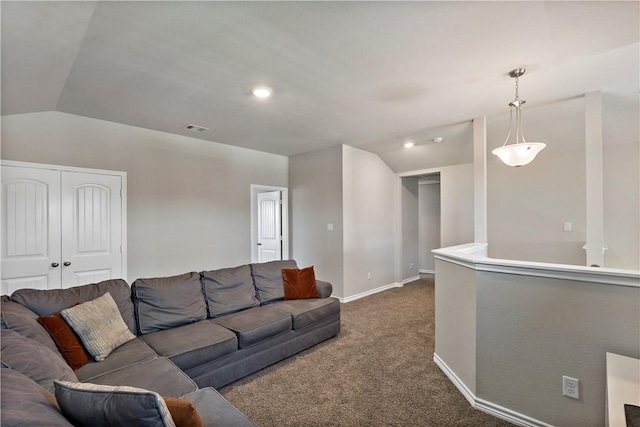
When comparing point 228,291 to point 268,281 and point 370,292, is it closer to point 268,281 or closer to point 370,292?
point 268,281

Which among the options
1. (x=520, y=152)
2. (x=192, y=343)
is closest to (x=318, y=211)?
(x=520, y=152)

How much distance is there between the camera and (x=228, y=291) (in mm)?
3021

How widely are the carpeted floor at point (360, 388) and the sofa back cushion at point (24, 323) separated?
4.06 feet

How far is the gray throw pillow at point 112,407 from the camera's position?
0.94 metres

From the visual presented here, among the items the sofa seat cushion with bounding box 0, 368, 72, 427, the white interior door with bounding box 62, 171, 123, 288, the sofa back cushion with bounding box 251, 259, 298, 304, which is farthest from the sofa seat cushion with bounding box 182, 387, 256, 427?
the white interior door with bounding box 62, 171, 123, 288

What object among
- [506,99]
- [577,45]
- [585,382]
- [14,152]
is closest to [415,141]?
[506,99]

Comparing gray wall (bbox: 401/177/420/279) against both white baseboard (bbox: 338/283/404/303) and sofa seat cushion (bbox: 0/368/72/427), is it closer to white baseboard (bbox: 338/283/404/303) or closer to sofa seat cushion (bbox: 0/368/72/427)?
white baseboard (bbox: 338/283/404/303)

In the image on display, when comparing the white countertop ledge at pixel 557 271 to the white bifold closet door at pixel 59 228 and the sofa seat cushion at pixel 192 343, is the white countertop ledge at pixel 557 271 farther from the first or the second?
the white bifold closet door at pixel 59 228

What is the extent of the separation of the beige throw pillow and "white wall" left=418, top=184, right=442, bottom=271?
6401 mm

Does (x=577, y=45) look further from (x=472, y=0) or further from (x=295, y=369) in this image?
(x=295, y=369)

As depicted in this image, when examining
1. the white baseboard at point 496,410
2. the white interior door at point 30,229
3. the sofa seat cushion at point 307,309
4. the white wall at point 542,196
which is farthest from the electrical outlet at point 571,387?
the white interior door at point 30,229

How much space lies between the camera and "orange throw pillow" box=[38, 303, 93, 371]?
1825 millimetres

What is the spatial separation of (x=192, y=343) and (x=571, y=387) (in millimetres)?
2545

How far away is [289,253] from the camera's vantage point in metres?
5.68
